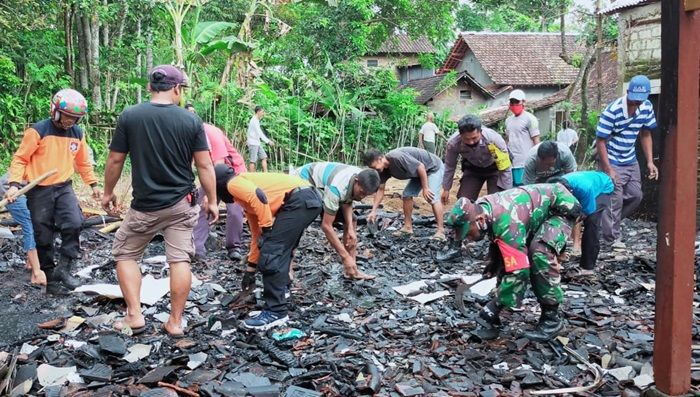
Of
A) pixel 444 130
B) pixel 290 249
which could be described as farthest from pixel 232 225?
pixel 444 130

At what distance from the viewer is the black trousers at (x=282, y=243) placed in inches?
202

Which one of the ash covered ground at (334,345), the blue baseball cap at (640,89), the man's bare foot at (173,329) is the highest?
the blue baseball cap at (640,89)

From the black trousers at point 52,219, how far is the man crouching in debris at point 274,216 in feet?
5.42

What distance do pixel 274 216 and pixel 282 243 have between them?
10.5 inches

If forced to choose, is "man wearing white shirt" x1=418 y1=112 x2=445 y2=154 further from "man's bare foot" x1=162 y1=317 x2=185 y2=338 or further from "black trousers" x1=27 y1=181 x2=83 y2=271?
"man's bare foot" x1=162 y1=317 x2=185 y2=338

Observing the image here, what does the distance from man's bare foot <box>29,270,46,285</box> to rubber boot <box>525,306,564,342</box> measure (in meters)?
4.92

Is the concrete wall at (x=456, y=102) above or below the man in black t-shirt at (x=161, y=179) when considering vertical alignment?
above

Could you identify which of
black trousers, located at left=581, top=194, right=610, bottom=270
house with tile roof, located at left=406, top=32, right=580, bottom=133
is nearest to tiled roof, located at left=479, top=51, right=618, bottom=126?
house with tile roof, located at left=406, top=32, right=580, bottom=133

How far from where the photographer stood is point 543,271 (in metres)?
4.58

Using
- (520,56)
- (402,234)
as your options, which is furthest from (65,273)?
(520,56)

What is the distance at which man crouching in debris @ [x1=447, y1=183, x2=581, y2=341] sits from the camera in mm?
4402

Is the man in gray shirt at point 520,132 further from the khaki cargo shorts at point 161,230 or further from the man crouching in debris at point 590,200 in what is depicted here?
the khaki cargo shorts at point 161,230

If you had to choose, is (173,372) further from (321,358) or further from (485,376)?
(485,376)

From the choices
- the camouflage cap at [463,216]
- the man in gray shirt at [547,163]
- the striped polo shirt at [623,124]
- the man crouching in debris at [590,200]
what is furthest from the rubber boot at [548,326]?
the striped polo shirt at [623,124]
